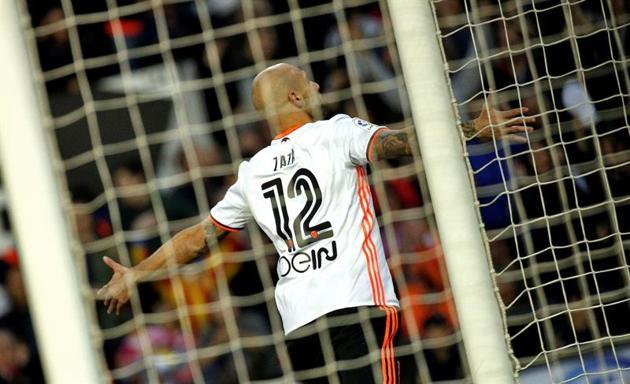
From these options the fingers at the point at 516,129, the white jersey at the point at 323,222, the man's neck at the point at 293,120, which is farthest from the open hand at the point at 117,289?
the fingers at the point at 516,129

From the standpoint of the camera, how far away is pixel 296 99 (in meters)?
3.29

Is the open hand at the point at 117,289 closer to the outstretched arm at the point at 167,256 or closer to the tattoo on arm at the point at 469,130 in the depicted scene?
the outstretched arm at the point at 167,256

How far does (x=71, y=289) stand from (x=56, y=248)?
0.30 feet

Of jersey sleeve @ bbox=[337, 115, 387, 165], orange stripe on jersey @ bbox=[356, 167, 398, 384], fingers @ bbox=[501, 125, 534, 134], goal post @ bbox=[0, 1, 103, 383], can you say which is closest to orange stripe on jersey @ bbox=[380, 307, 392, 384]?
orange stripe on jersey @ bbox=[356, 167, 398, 384]

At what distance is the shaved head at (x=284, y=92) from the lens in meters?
3.28

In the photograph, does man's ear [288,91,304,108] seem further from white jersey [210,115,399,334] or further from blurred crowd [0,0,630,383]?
blurred crowd [0,0,630,383]

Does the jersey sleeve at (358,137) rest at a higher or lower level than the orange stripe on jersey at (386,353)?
higher

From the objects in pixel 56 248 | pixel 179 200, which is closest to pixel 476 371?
pixel 56 248

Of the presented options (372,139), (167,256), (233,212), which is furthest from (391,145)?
(167,256)

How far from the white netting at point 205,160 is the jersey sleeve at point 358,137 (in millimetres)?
864

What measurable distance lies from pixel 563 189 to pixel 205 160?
1309mm

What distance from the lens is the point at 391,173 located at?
416 centimetres

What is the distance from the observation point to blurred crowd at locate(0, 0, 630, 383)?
3.99m

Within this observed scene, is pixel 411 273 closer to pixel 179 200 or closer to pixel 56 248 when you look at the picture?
pixel 179 200
